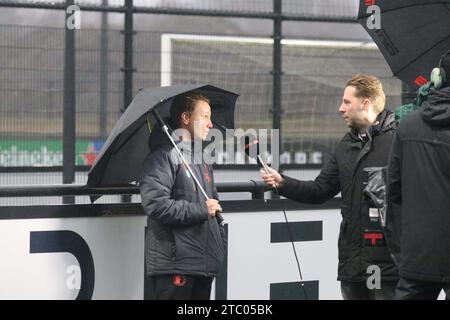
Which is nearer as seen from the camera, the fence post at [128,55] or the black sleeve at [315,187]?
the black sleeve at [315,187]

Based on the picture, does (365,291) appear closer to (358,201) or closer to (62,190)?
(358,201)

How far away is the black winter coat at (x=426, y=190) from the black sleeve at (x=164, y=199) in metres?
1.14

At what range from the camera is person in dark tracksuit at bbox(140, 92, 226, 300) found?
211 inches

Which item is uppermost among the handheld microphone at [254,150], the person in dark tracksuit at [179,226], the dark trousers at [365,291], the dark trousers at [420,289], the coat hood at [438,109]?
the coat hood at [438,109]

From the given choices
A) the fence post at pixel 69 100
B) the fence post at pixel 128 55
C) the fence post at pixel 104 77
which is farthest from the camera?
the fence post at pixel 104 77

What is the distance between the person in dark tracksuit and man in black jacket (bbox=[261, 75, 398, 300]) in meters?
0.72

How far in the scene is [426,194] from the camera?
4820 millimetres

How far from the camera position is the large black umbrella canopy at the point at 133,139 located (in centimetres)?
548

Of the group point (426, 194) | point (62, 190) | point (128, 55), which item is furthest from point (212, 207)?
point (128, 55)

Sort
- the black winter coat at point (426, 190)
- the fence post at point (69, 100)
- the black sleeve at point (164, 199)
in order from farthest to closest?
1. the fence post at point (69, 100)
2. the black sleeve at point (164, 199)
3. the black winter coat at point (426, 190)

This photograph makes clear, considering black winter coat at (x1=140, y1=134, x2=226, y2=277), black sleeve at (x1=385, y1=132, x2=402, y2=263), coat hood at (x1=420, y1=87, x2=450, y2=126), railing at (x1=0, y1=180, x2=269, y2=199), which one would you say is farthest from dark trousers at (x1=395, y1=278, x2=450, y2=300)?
railing at (x1=0, y1=180, x2=269, y2=199)

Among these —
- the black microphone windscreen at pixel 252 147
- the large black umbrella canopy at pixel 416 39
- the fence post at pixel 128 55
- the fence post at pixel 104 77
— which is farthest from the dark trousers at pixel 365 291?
the fence post at pixel 104 77

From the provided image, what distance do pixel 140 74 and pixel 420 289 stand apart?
3038mm

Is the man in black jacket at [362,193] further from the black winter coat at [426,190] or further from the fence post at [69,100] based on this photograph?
the fence post at [69,100]
